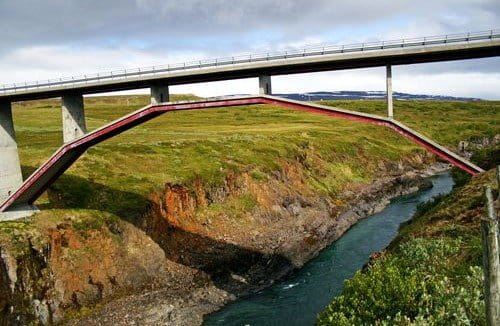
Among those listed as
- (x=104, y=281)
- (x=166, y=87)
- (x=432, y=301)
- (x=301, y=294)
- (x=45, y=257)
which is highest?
(x=166, y=87)

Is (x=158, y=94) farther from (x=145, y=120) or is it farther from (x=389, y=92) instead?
(x=389, y=92)

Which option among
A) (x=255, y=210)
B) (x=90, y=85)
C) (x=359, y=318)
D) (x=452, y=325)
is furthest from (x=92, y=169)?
(x=452, y=325)

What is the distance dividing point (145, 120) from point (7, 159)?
1471 centimetres

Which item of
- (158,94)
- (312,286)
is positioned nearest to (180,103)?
(158,94)

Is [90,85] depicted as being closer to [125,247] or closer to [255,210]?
[125,247]

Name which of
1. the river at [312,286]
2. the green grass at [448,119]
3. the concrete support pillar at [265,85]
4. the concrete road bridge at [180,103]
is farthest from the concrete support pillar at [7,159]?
the green grass at [448,119]

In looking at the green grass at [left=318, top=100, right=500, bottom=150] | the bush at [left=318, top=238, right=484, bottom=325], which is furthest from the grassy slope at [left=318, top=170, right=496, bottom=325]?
the green grass at [left=318, top=100, right=500, bottom=150]

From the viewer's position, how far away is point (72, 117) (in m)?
40.5

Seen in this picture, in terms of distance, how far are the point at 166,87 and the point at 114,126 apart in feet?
18.9

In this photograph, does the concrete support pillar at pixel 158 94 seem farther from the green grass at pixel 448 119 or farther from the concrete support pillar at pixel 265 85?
the green grass at pixel 448 119

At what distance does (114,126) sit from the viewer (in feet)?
127

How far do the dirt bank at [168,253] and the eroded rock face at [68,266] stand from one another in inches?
3.3

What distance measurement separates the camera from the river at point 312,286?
3969 centimetres

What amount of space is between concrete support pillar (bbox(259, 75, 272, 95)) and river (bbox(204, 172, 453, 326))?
19550 mm
